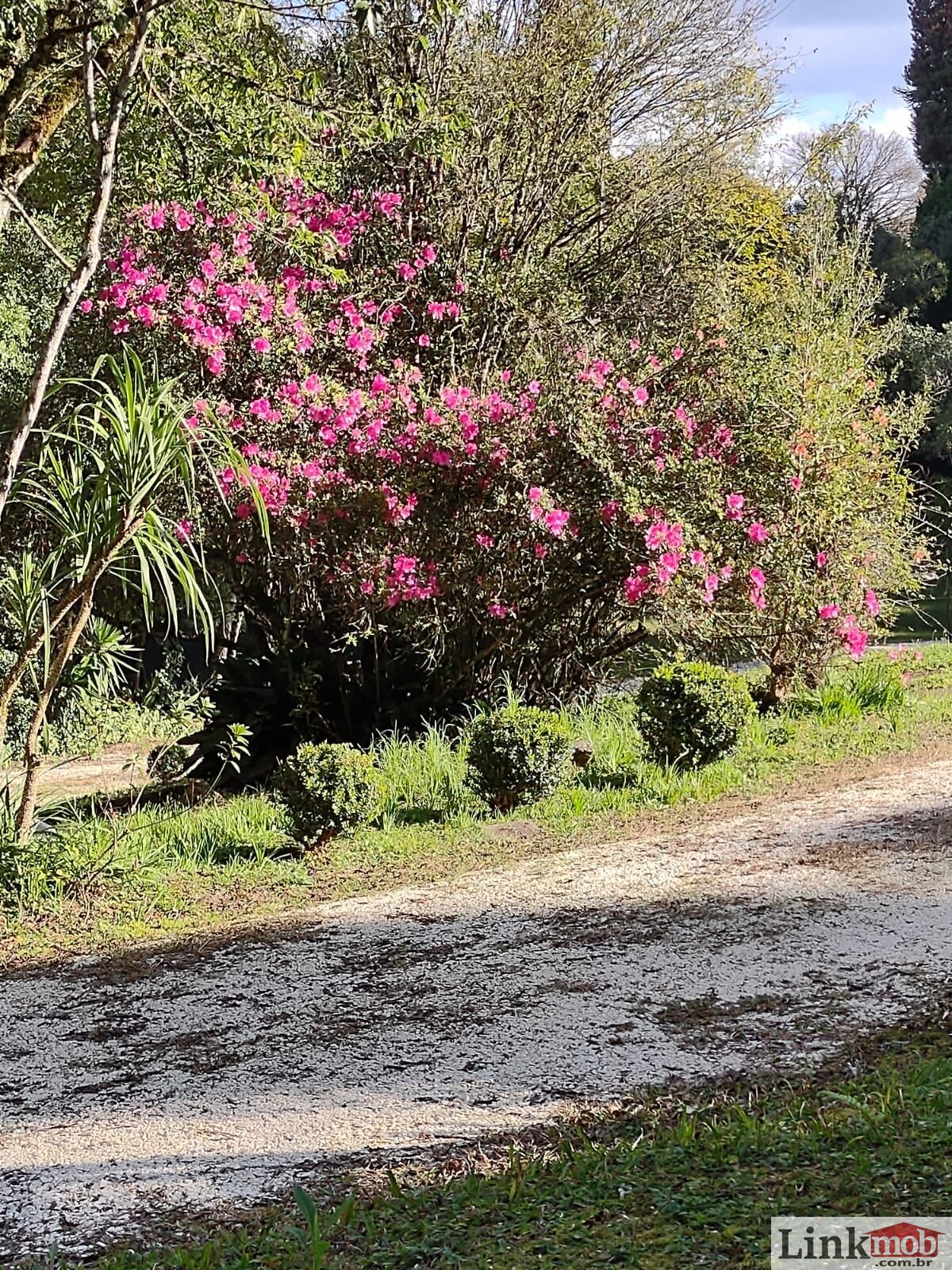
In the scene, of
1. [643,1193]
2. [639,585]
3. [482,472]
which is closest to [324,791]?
[639,585]

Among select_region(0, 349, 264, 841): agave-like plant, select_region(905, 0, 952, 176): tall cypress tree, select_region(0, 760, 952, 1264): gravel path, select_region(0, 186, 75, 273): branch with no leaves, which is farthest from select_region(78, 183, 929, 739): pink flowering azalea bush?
select_region(905, 0, 952, 176): tall cypress tree

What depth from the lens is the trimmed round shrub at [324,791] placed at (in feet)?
18.6

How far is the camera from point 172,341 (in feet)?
25.3

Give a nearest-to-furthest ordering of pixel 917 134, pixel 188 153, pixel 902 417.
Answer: pixel 188 153 < pixel 902 417 < pixel 917 134

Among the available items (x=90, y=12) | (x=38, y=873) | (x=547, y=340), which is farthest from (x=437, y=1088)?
(x=547, y=340)

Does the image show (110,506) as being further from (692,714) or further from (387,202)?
(387,202)

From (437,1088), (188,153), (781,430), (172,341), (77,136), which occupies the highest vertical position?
(77,136)

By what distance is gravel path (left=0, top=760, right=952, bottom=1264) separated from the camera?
287 centimetres

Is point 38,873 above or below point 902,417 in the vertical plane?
below

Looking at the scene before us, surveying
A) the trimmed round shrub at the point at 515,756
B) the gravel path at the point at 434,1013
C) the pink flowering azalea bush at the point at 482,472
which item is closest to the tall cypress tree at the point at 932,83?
the pink flowering azalea bush at the point at 482,472

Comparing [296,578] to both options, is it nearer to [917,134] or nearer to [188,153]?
[188,153]

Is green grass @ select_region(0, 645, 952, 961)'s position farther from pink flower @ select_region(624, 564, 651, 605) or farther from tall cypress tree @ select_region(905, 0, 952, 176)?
tall cypress tree @ select_region(905, 0, 952, 176)

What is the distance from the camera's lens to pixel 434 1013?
3719 millimetres

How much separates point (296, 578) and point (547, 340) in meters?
2.71
